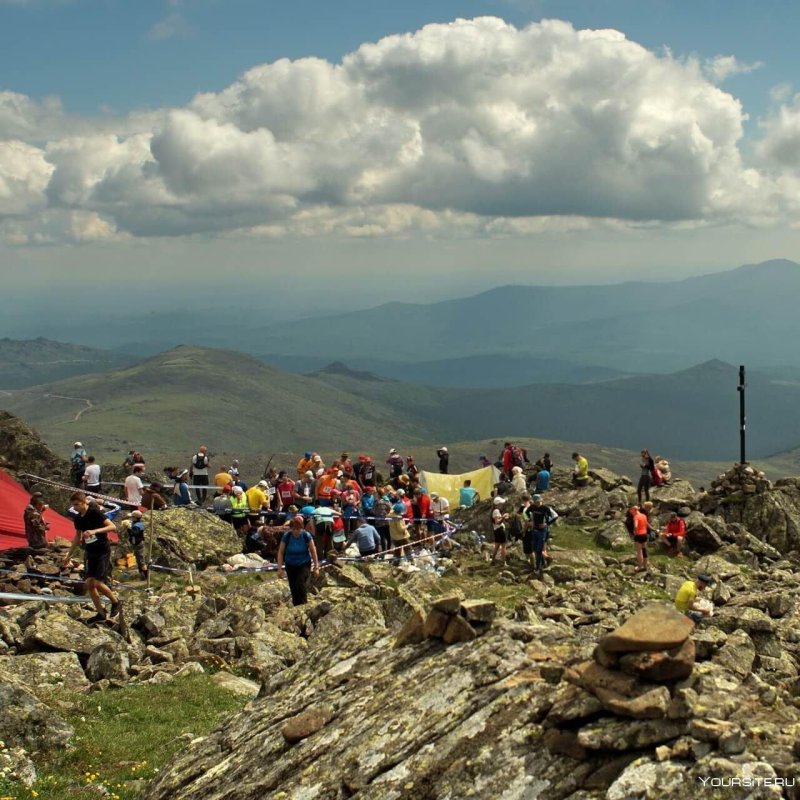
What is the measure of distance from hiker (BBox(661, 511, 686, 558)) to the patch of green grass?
21.7 m

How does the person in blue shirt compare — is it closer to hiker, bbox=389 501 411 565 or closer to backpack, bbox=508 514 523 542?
backpack, bbox=508 514 523 542

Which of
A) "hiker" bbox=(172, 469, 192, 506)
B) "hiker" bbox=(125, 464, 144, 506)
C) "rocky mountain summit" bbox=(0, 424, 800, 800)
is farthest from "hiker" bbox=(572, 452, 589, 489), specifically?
"hiker" bbox=(125, 464, 144, 506)

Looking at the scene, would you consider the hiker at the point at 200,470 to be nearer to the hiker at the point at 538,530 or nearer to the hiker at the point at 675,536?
the hiker at the point at 538,530

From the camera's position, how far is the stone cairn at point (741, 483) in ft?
124

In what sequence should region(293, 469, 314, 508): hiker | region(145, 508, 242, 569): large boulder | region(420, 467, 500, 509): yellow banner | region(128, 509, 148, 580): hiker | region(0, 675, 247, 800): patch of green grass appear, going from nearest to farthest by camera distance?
region(0, 675, 247, 800): patch of green grass → region(128, 509, 148, 580): hiker → region(145, 508, 242, 569): large boulder → region(293, 469, 314, 508): hiker → region(420, 467, 500, 509): yellow banner

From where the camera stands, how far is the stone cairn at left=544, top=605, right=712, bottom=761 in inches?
276

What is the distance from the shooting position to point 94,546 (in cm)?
1900

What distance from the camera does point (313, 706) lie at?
404 inches

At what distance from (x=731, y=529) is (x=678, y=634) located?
29579mm

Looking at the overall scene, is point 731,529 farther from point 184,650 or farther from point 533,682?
point 533,682

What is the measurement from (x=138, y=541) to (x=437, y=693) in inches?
738

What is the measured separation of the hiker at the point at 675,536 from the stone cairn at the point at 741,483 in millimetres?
6193

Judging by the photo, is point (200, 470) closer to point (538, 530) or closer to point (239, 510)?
point (239, 510)

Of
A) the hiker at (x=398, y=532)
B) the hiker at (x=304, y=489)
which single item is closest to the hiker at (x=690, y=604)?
the hiker at (x=398, y=532)
